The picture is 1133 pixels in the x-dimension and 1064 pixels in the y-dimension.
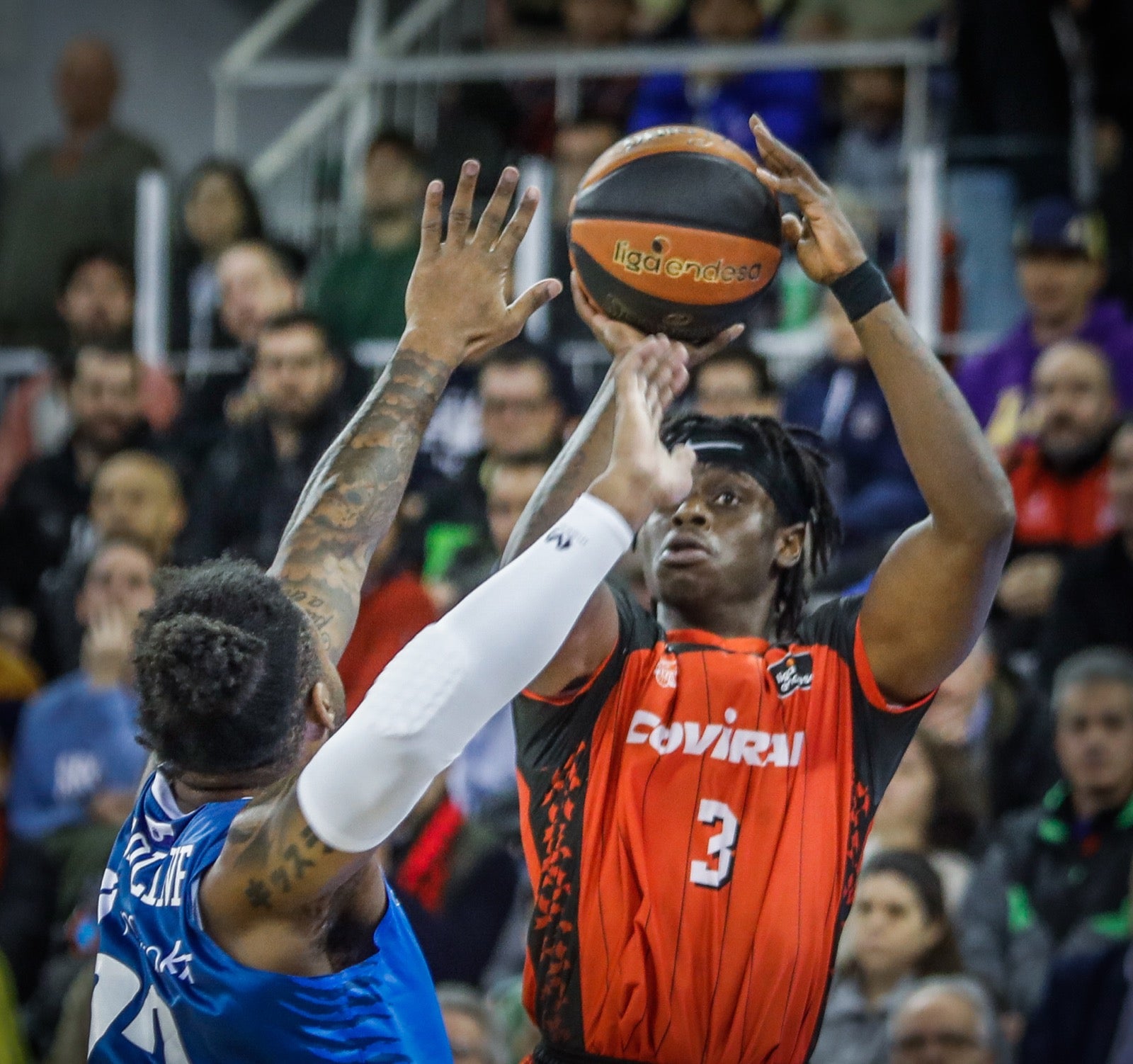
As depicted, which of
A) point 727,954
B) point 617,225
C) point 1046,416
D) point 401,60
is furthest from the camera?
point 401,60

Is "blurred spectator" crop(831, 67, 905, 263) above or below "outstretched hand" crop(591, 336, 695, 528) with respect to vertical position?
above

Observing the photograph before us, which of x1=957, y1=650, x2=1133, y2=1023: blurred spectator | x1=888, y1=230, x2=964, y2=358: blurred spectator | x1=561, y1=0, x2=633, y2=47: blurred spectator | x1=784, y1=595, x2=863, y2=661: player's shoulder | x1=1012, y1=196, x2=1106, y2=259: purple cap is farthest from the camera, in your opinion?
x1=561, y1=0, x2=633, y2=47: blurred spectator

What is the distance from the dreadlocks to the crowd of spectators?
1.70m

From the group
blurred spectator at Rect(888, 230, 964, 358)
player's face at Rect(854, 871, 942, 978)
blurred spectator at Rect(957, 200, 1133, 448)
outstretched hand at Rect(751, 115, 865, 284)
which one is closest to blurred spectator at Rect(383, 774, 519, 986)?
player's face at Rect(854, 871, 942, 978)

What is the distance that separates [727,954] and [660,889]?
0.17m

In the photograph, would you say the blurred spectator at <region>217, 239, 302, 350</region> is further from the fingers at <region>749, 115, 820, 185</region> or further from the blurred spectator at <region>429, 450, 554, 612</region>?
the fingers at <region>749, 115, 820, 185</region>

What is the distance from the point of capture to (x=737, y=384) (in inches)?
283

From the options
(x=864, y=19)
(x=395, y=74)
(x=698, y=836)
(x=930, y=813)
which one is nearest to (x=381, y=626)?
(x=930, y=813)

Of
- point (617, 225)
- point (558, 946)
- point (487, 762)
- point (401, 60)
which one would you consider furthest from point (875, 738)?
point (401, 60)

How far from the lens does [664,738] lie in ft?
12.0

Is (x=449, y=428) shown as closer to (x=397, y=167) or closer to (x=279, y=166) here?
(x=397, y=167)

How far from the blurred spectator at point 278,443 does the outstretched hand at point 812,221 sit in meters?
4.23

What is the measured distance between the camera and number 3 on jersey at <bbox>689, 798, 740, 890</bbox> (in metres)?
3.55

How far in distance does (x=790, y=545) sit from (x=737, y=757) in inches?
23.1
